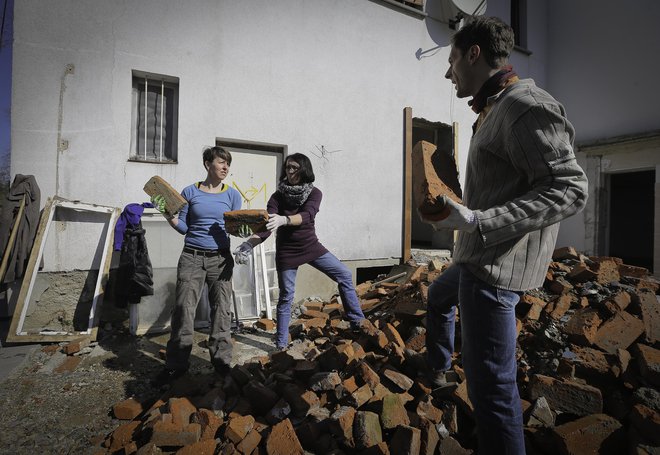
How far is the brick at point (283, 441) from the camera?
1938 mm

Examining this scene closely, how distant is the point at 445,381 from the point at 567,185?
5.34 feet

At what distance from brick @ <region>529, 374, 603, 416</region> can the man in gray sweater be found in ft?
3.28

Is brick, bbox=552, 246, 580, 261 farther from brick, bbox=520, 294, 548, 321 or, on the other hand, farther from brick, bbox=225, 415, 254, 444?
brick, bbox=225, 415, 254, 444

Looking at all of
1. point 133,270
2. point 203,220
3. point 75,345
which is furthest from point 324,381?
point 75,345

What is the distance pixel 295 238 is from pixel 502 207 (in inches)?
91.2

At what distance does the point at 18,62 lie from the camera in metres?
3.88

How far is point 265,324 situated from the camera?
4371 mm

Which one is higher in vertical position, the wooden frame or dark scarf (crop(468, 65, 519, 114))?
dark scarf (crop(468, 65, 519, 114))

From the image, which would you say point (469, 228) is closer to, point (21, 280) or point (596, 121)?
point (21, 280)

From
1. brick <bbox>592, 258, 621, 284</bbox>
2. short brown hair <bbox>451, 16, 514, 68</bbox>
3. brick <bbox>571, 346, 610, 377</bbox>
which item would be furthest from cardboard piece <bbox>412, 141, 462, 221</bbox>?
brick <bbox>592, 258, 621, 284</bbox>

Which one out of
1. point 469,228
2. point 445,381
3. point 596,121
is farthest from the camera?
point 596,121

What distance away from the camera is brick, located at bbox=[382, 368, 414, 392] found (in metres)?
2.28

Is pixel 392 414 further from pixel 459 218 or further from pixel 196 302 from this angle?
pixel 196 302

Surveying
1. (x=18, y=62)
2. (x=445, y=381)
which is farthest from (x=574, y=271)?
(x=18, y=62)
